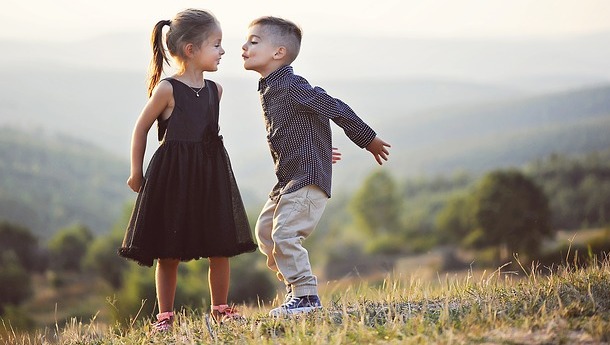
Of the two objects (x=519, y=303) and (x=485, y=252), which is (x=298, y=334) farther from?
(x=485, y=252)

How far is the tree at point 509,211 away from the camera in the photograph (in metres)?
29.9

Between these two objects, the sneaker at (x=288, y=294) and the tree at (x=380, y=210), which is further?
the tree at (x=380, y=210)

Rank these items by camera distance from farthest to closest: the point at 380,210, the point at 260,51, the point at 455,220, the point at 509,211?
the point at 380,210 → the point at 455,220 → the point at 509,211 → the point at 260,51

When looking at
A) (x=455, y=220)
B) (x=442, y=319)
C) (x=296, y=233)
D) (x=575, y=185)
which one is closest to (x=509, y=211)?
(x=455, y=220)

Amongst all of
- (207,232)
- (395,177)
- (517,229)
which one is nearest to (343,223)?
(395,177)

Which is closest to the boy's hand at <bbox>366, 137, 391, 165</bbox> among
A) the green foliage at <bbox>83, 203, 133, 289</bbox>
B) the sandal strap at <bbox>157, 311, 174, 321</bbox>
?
the sandal strap at <bbox>157, 311, 174, 321</bbox>

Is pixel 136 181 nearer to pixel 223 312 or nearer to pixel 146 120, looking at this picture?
pixel 146 120

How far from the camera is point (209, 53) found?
495cm

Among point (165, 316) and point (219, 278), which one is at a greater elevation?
point (219, 278)

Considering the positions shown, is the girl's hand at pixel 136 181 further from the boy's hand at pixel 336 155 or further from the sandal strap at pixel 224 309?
the boy's hand at pixel 336 155

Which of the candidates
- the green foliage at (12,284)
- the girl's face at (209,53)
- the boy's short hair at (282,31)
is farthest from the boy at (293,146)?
the green foliage at (12,284)

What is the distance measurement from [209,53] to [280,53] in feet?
1.27

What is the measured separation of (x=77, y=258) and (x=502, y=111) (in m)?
22.1

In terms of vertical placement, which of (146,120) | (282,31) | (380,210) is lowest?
(380,210)
